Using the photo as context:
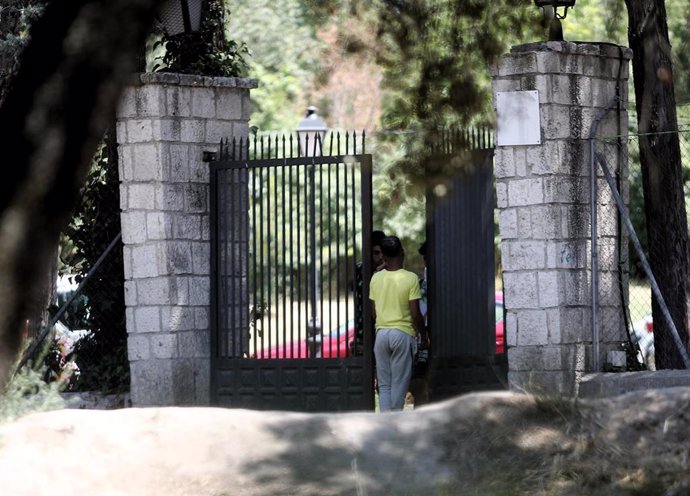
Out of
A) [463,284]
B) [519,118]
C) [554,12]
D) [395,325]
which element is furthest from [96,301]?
[554,12]

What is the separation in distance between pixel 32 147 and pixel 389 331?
651 centimetres

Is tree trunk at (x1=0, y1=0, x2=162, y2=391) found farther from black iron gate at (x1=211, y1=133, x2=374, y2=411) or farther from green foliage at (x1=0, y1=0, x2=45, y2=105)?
green foliage at (x1=0, y1=0, x2=45, y2=105)

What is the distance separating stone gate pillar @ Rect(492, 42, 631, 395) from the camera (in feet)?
33.1

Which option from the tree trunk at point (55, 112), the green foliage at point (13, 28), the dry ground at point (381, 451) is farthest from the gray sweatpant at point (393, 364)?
the tree trunk at point (55, 112)

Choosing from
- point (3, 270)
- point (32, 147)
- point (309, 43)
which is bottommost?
point (3, 270)

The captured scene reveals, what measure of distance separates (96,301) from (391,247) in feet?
10.3

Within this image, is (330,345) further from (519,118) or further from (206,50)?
Answer: (206,50)

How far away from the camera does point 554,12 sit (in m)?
10.6

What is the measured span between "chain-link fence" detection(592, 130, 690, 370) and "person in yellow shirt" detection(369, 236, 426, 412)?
4.80 feet

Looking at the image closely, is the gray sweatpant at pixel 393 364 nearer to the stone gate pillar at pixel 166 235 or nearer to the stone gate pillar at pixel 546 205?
the stone gate pillar at pixel 546 205

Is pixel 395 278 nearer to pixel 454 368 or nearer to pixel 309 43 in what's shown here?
pixel 454 368

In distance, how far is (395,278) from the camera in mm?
10281

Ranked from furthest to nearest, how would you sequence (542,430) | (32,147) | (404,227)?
1. (404,227)
2. (542,430)
3. (32,147)

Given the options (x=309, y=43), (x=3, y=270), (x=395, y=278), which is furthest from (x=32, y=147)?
(x=309, y=43)
